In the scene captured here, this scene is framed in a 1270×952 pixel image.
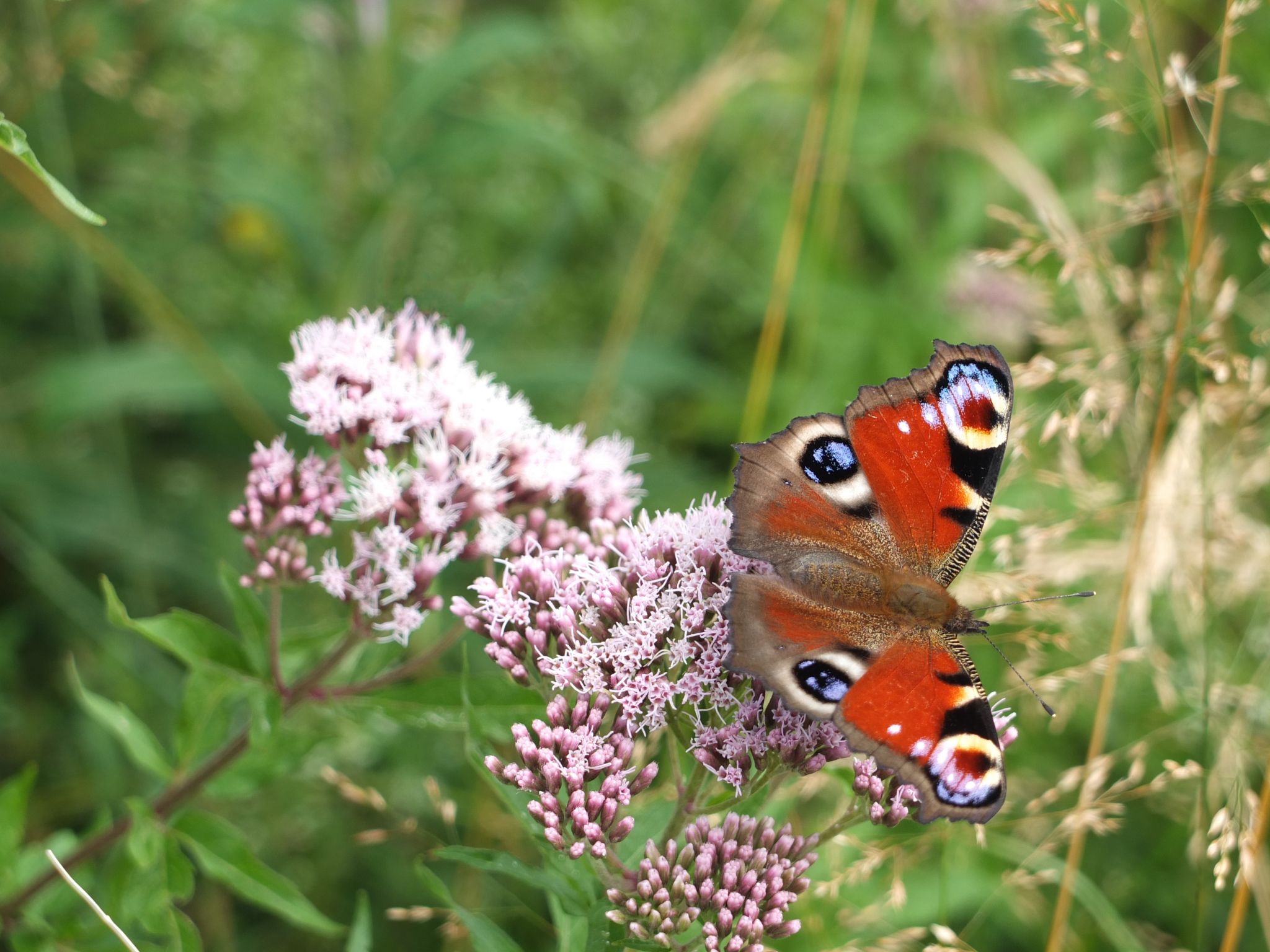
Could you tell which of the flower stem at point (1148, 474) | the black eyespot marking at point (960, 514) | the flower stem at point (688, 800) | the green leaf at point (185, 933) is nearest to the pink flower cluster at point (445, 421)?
the flower stem at point (688, 800)

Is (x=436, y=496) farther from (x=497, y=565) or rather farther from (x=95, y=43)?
(x=95, y=43)

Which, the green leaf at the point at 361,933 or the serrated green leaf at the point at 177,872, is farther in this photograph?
the serrated green leaf at the point at 177,872

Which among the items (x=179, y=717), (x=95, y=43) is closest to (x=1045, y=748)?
(x=179, y=717)

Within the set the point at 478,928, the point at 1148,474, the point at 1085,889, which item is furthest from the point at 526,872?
the point at 1148,474

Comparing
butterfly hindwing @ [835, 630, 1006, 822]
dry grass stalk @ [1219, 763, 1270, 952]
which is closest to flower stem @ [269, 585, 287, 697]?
butterfly hindwing @ [835, 630, 1006, 822]

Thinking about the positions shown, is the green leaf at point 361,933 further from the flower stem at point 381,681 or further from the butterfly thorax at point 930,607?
the butterfly thorax at point 930,607

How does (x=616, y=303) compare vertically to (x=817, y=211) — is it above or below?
below

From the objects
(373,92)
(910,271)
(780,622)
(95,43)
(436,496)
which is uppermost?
(910,271)
